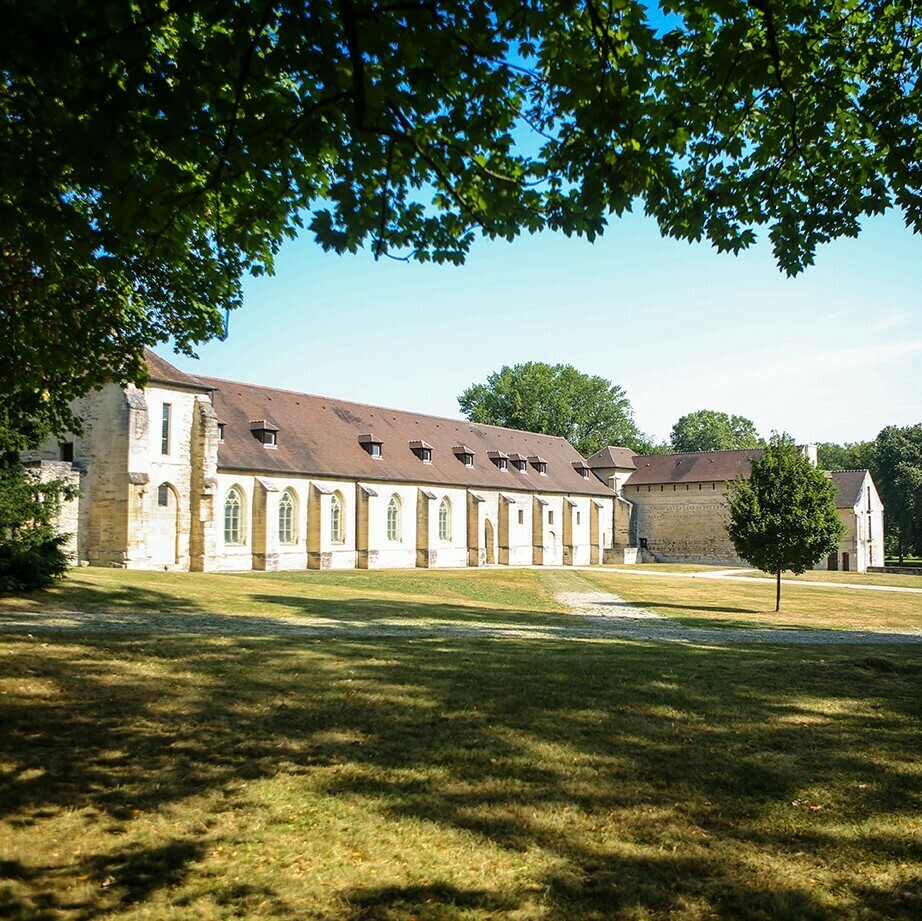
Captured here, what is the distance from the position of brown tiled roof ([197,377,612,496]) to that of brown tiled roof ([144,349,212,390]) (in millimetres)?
2349

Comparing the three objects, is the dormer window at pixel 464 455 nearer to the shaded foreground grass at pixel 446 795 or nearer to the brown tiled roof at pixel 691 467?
the brown tiled roof at pixel 691 467

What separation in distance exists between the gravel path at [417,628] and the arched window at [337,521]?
19310 millimetres

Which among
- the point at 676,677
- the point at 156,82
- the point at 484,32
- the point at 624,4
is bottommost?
the point at 676,677

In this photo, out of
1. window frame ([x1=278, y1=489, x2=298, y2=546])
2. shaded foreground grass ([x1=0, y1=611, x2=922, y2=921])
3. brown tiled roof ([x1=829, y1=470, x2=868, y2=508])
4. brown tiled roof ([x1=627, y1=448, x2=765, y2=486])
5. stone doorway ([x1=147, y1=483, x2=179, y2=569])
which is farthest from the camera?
brown tiled roof ([x1=627, y1=448, x2=765, y2=486])

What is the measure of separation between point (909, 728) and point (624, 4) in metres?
6.64

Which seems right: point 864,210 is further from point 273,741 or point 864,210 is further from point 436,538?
point 436,538

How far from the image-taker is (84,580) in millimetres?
19719

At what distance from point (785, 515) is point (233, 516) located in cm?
2210

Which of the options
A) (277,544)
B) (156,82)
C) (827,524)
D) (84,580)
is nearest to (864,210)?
(156,82)

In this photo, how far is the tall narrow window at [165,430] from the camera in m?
30.5

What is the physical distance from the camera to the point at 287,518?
36.2 metres

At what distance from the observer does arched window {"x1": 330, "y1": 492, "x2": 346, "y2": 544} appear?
3819 centimetres

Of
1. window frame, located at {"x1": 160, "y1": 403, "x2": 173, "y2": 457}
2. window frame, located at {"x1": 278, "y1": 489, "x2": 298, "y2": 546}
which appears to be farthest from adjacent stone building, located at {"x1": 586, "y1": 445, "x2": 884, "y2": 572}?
window frame, located at {"x1": 160, "y1": 403, "x2": 173, "y2": 457}

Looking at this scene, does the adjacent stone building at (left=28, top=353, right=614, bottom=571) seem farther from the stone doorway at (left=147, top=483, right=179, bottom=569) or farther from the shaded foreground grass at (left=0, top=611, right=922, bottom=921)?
the shaded foreground grass at (left=0, top=611, right=922, bottom=921)
